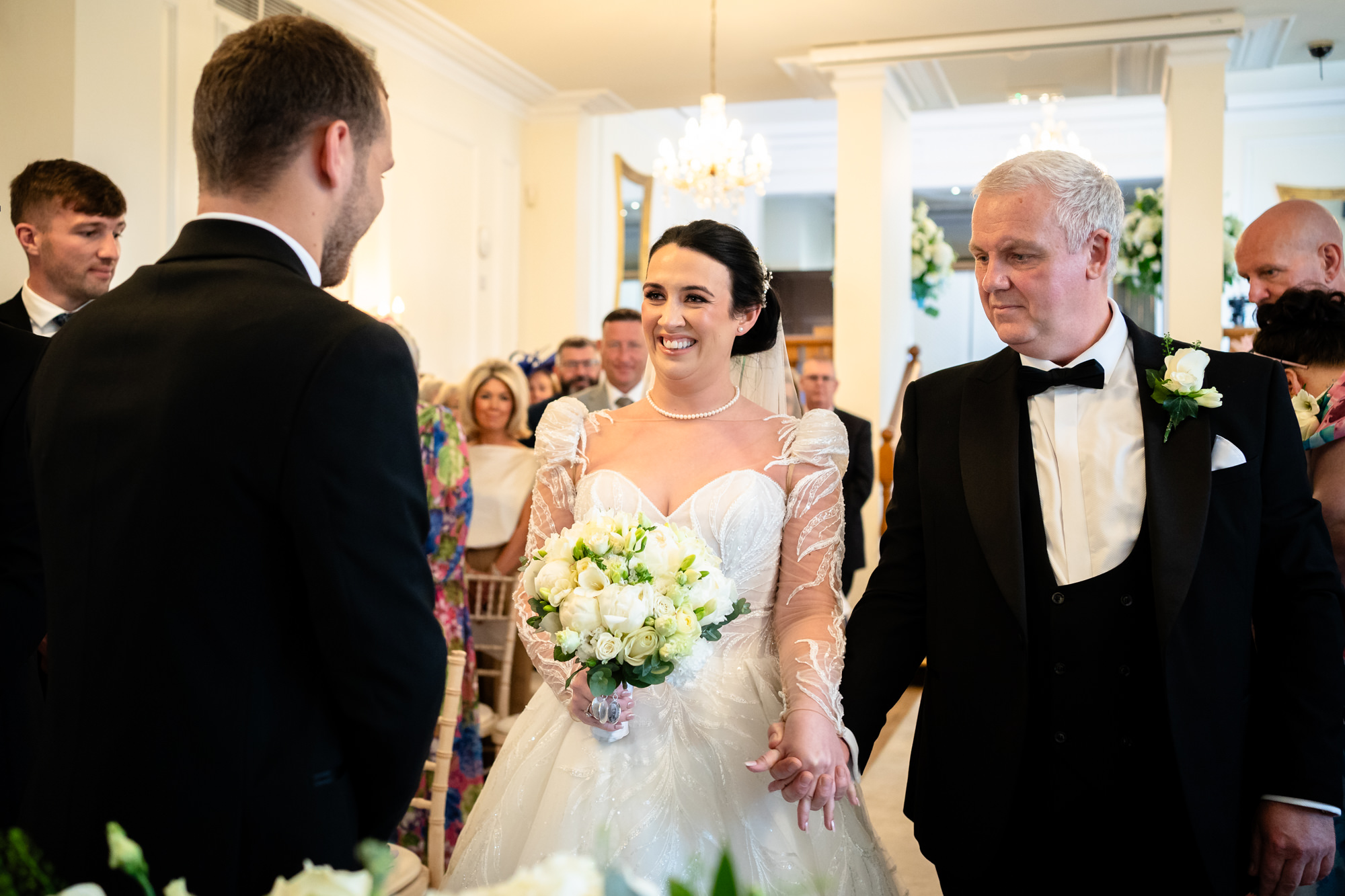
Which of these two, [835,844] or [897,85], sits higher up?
[897,85]

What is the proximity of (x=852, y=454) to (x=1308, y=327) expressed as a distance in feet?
11.9

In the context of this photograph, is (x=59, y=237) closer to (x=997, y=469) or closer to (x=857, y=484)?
(x=997, y=469)

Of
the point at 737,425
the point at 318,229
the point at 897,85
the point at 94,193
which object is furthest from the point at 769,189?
the point at 318,229

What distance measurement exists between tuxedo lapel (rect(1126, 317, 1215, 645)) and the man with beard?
47.7 inches

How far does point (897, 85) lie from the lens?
26.0 feet

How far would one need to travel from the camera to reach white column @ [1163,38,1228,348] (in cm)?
700

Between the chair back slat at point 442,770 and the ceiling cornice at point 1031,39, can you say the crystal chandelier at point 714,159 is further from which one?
the chair back slat at point 442,770

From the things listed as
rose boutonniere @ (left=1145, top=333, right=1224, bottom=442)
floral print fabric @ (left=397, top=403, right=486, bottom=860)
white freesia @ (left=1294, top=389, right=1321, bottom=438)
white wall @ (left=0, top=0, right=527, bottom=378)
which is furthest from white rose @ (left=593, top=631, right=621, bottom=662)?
white wall @ (left=0, top=0, right=527, bottom=378)

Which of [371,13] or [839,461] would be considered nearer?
[839,461]

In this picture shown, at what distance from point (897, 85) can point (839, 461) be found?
20.8 ft

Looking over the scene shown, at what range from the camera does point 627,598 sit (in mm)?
1737

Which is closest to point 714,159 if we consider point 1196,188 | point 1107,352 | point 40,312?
point 1196,188

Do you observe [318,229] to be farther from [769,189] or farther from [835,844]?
[769,189]

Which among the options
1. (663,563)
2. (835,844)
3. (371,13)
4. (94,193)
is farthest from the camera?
(371,13)
